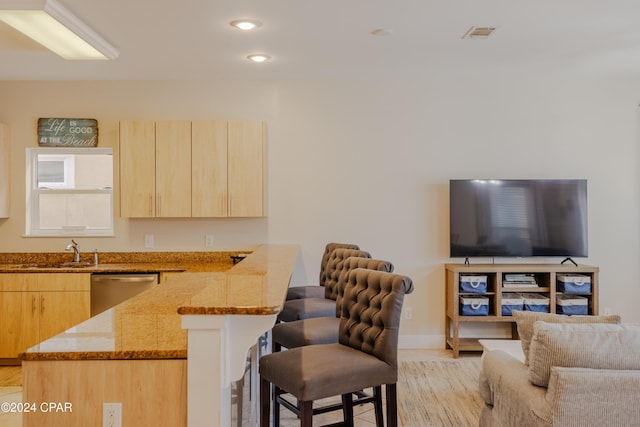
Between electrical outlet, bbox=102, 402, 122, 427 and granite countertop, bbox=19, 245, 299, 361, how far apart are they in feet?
→ 0.53

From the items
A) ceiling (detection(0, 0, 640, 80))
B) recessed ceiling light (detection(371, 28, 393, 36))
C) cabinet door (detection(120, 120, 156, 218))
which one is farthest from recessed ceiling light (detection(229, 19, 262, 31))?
cabinet door (detection(120, 120, 156, 218))

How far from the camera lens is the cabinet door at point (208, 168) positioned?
5191 mm

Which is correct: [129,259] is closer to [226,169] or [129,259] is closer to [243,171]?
[226,169]

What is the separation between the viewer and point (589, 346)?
2139 mm

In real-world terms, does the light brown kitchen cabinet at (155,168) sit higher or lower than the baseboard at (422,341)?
higher

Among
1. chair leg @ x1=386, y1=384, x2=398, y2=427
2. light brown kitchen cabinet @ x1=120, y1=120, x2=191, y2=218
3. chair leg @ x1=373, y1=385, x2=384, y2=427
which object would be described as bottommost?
chair leg @ x1=373, y1=385, x2=384, y2=427

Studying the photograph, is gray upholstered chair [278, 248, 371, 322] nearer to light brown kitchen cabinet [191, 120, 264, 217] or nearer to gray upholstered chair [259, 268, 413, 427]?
gray upholstered chair [259, 268, 413, 427]

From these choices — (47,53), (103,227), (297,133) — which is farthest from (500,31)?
(103,227)

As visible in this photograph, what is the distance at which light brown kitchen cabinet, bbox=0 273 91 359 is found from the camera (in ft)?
15.8

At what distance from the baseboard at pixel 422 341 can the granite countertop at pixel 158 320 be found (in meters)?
2.91

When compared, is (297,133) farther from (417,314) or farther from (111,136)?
(417,314)

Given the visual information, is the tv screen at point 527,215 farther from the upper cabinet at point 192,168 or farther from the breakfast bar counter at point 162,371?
the breakfast bar counter at point 162,371

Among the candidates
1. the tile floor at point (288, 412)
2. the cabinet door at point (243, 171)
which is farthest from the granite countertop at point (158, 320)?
the cabinet door at point (243, 171)

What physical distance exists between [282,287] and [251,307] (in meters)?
0.49
